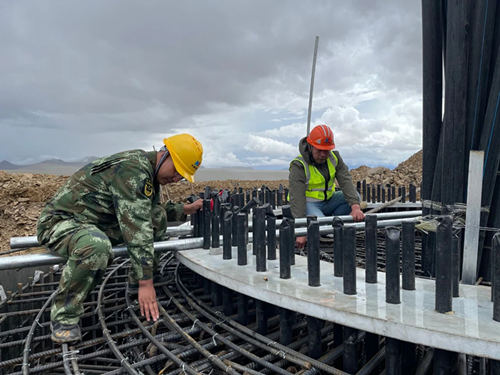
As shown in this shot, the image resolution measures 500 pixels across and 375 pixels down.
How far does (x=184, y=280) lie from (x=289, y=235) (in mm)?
1878

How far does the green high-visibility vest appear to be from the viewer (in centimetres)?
545

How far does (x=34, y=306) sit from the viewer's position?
4547mm

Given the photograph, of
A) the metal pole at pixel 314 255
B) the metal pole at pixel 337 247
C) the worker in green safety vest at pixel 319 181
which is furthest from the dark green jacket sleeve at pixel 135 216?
the worker in green safety vest at pixel 319 181

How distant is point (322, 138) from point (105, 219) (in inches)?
125

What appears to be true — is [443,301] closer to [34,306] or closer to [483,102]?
[483,102]

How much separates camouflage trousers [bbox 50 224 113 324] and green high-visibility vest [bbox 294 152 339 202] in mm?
3260

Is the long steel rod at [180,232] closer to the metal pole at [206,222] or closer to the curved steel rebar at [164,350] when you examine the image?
the metal pole at [206,222]

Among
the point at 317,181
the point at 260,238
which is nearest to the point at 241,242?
the point at 260,238

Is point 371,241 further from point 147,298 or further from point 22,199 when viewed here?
point 22,199

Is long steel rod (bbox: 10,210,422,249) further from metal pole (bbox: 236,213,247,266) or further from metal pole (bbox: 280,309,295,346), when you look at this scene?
metal pole (bbox: 280,309,295,346)

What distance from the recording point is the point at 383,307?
2178 mm

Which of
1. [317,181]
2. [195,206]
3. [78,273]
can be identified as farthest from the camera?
[317,181]

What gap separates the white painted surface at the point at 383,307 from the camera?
183cm

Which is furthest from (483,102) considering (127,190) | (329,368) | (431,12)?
(127,190)
